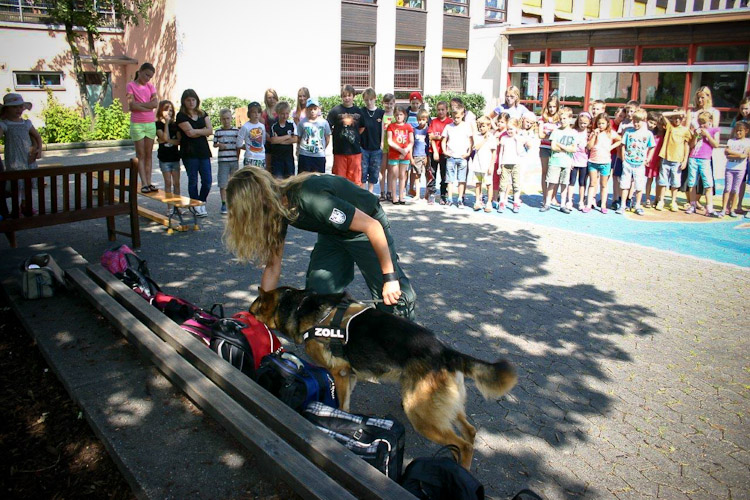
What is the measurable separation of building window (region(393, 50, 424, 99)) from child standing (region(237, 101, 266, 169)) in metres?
20.2

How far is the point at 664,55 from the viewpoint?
69.3ft

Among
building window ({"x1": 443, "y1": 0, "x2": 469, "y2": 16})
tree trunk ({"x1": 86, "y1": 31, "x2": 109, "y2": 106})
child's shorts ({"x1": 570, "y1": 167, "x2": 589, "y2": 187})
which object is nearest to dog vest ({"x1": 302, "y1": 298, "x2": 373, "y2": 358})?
child's shorts ({"x1": 570, "y1": 167, "x2": 589, "y2": 187})

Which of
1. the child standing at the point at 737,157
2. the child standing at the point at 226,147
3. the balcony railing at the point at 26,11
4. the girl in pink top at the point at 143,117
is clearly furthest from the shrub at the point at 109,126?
the child standing at the point at 737,157

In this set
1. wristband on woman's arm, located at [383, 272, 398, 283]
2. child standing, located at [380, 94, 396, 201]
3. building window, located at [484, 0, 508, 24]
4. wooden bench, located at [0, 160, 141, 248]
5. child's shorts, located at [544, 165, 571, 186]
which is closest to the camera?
wristband on woman's arm, located at [383, 272, 398, 283]

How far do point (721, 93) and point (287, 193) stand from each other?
20926mm

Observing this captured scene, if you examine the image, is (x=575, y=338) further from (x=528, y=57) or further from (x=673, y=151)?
(x=528, y=57)

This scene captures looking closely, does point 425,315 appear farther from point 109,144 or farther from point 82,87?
point 82,87

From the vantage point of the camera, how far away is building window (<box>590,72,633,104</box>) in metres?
22.4

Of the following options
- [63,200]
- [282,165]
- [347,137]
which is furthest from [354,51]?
[63,200]

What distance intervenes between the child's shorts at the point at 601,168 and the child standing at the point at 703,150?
4.69 feet

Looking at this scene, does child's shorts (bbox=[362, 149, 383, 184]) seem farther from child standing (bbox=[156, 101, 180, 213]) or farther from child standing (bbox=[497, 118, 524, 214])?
child standing (bbox=[156, 101, 180, 213])

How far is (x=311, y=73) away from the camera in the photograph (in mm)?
25266

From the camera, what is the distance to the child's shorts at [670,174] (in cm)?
1038

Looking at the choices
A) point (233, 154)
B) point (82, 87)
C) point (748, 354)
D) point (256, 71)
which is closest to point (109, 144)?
point (82, 87)
